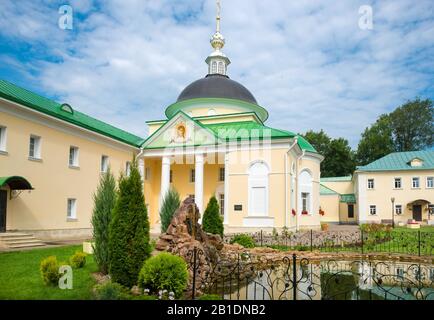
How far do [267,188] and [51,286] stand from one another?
53.9 feet

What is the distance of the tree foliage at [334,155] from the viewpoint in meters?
55.2

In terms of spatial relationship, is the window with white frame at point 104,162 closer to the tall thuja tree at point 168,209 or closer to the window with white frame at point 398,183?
the tall thuja tree at point 168,209

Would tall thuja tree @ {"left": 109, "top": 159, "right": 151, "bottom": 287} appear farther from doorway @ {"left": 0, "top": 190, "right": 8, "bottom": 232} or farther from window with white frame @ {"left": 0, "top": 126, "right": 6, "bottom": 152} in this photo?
window with white frame @ {"left": 0, "top": 126, "right": 6, "bottom": 152}

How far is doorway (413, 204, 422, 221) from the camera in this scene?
116 ft

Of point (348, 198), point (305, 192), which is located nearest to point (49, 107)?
point (305, 192)


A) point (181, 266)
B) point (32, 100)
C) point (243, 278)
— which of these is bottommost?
point (243, 278)

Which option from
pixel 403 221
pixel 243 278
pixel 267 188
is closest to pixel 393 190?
pixel 403 221

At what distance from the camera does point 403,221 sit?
117 feet

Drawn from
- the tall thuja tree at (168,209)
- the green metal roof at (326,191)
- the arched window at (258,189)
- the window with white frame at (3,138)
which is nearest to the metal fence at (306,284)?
the tall thuja tree at (168,209)

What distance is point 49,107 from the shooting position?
19094mm

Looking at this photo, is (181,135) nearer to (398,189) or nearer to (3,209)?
(3,209)

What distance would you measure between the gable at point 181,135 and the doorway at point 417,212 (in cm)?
2431

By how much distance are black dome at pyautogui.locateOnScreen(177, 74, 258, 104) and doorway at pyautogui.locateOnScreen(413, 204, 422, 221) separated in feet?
65.6
